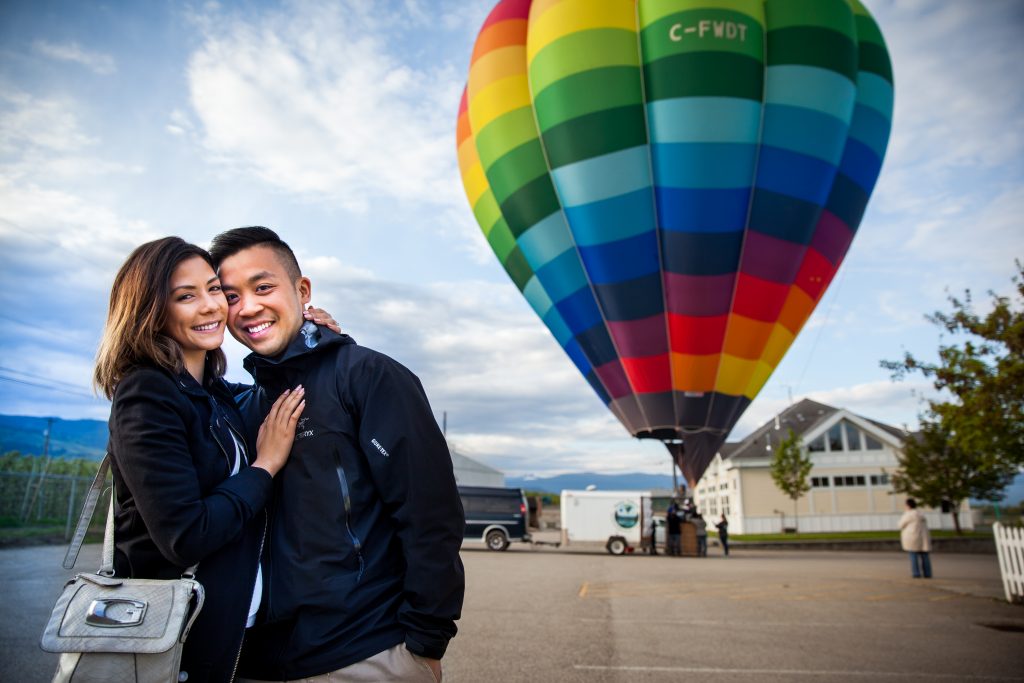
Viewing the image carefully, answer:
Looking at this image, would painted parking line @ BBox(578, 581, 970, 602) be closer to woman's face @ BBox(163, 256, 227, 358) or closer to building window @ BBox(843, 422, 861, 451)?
woman's face @ BBox(163, 256, 227, 358)

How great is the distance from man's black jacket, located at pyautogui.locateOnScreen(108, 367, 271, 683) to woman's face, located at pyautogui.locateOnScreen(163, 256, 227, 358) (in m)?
0.15

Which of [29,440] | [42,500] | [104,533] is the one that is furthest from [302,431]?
[29,440]

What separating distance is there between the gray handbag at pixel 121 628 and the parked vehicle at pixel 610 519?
22154mm

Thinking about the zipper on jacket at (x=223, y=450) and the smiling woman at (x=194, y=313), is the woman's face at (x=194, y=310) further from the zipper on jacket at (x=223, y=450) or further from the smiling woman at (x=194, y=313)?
the zipper on jacket at (x=223, y=450)

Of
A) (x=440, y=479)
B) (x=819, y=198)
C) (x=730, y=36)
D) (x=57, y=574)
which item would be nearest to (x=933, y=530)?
(x=819, y=198)

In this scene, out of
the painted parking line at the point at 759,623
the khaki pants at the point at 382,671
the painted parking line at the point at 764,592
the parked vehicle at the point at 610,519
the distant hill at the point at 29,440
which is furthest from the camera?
the parked vehicle at the point at 610,519

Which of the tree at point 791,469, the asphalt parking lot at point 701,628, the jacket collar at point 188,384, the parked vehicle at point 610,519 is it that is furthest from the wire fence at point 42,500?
the tree at point 791,469

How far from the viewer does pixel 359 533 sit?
79.4 inches

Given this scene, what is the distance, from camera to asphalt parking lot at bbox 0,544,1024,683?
5.75 meters

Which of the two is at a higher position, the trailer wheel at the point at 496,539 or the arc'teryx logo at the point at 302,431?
the arc'teryx logo at the point at 302,431

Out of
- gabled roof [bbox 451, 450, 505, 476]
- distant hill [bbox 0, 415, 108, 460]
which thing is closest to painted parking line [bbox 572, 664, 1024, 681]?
distant hill [bbox 0, 415, 108, 460]

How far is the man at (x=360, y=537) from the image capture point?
1.95 meters

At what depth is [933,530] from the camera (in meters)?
34.5

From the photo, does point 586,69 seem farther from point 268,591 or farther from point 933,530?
point 933,530
